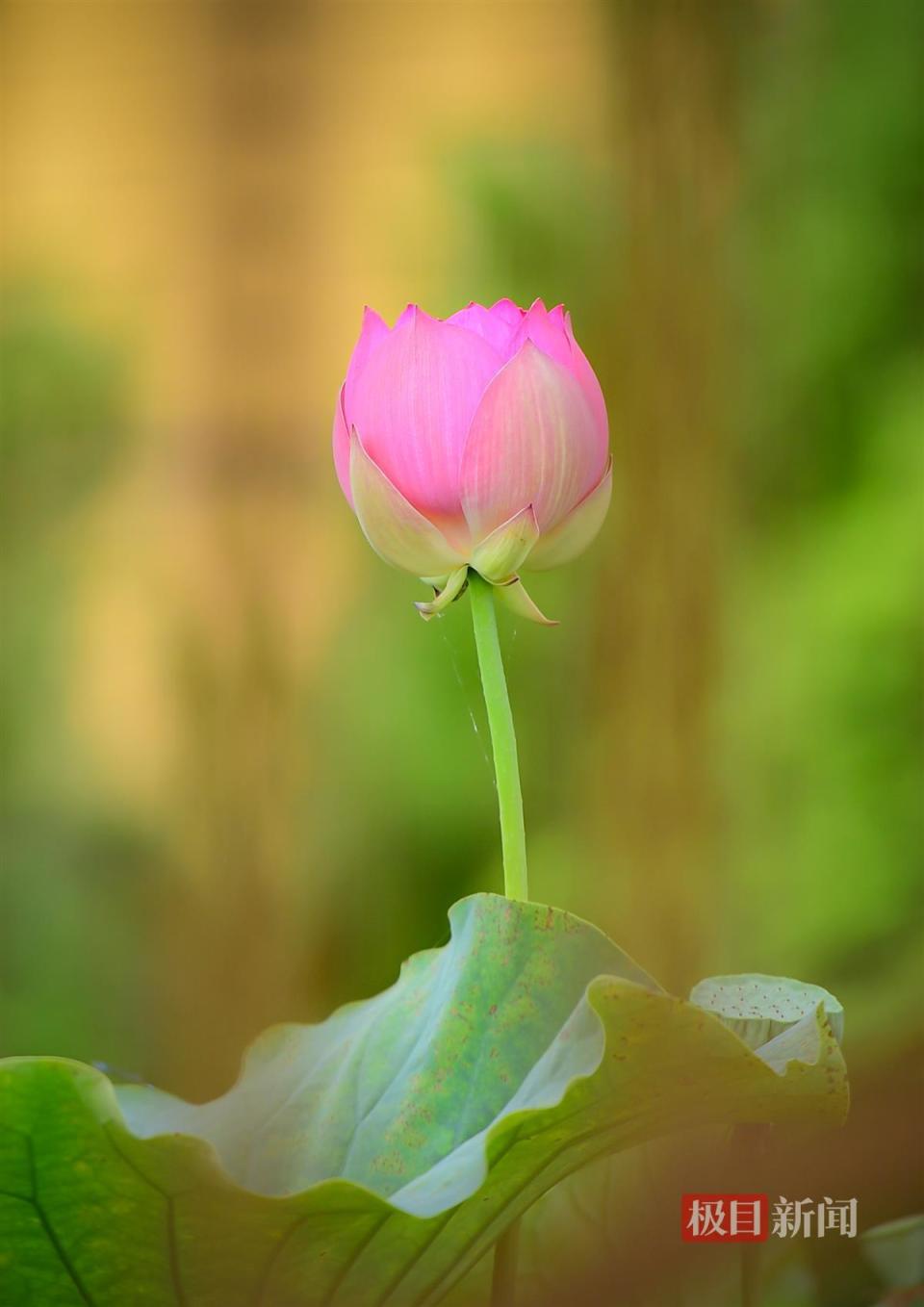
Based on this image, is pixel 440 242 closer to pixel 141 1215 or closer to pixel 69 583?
pixel 69 583

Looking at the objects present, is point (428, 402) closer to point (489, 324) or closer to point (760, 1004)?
point (489, 324)

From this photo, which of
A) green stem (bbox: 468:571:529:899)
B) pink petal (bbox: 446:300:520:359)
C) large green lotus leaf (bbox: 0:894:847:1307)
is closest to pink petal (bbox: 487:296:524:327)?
pink petal (bbox: 446:300:520:359)

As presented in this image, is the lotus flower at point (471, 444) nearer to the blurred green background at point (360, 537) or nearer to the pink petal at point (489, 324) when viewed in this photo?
the pink petal at point (489, 324)

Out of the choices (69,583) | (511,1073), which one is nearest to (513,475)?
(511,1073)

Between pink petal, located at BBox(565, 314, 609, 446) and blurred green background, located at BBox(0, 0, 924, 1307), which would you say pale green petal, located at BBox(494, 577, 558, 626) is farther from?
blurred green background, located at BBox(0, 0, 924, 1307)

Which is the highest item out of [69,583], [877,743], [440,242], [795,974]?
[440,242]

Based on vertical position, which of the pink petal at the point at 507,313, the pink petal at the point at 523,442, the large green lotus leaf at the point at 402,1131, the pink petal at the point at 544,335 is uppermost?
the pink petal at the point at 507,313

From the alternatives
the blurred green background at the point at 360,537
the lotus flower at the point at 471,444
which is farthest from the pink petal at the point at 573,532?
the blurred green background at the point at 360,537
